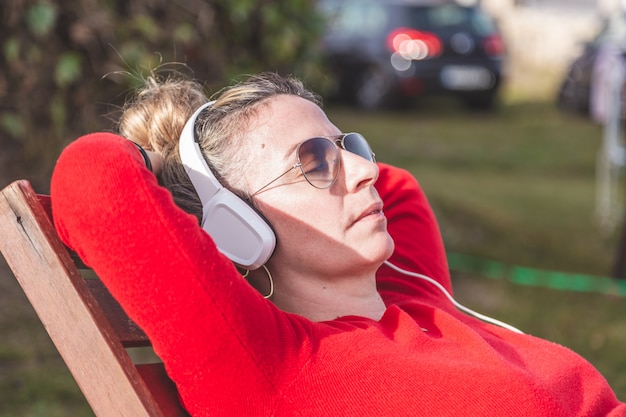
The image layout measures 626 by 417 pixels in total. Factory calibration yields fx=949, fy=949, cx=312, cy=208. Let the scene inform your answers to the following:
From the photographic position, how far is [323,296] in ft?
7.57

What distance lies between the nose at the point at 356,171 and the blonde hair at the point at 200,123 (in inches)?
9.5

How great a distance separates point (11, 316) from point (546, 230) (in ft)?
16.0

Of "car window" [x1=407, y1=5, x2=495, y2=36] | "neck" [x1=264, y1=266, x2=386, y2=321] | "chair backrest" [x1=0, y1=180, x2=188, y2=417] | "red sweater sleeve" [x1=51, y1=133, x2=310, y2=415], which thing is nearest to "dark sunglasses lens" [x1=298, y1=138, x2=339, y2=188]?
"neck" [x1=264, y1=266, x2=386, y2=321]

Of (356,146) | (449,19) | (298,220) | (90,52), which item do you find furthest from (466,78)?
(298,220)

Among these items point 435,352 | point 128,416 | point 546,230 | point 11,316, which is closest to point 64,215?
point 128,416

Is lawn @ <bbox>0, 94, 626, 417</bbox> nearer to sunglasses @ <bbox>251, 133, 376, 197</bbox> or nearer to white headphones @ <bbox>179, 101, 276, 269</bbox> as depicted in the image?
sunglasses @ <bbox>251, 133, 376, 197</bbox>

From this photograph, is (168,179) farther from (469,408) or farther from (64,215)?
(469,408)

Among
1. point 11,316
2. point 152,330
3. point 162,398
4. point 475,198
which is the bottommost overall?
point 475,198

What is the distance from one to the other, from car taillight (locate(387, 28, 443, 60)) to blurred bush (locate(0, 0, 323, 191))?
9090mm

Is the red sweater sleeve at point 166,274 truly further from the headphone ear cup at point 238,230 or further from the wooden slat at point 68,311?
the headphone ear cup at point 238,230

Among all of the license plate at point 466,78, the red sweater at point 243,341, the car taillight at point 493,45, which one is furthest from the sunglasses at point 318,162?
the car taillight at point 493,45

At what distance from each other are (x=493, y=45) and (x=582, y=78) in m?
1.72

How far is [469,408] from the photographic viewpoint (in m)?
1.97

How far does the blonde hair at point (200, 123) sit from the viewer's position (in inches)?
90.9
